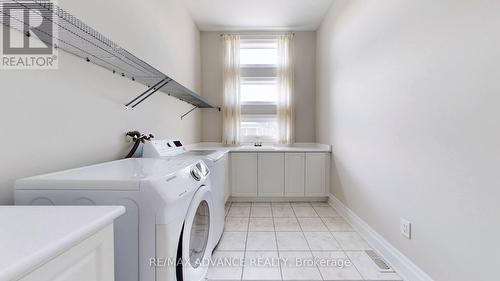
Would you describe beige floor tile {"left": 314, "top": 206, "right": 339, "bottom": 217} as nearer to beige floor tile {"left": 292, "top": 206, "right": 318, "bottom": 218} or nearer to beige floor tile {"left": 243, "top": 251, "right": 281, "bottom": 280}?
beige floor tile {"left": 292, "top": 206, "right": 318, "bottom": 218}

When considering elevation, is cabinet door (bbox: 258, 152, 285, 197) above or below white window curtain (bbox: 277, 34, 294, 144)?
below

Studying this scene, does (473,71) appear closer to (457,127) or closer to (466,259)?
(457,127)

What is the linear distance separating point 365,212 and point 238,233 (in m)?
1.31

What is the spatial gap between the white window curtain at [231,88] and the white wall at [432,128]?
193cm

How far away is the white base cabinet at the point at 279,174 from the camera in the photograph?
3539mm

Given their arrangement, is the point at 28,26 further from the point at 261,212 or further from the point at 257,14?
the point at 257,14

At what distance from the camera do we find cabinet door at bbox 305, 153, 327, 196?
139 inches

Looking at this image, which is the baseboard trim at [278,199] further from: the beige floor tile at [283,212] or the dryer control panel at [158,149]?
the dryer control panel at [158,149]

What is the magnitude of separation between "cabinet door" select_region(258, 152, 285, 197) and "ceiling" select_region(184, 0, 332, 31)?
205 centimetres

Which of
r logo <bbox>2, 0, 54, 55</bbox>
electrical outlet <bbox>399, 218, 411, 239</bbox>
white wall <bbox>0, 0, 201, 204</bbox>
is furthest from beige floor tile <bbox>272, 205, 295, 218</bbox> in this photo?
r logo <bbox>2, 0, 54, 55</bbox>

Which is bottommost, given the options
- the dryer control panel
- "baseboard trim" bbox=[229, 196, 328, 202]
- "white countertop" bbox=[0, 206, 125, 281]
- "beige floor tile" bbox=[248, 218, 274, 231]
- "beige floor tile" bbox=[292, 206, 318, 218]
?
"beige floor tile" bbox=[248, 218, 274, 231]

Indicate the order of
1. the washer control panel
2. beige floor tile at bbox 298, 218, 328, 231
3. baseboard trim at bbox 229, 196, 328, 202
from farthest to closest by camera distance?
baseboard trim at bbox 229, 196, 328, 202
beige floor tile at bbox 298, 218, 328, 231
the washer control panel

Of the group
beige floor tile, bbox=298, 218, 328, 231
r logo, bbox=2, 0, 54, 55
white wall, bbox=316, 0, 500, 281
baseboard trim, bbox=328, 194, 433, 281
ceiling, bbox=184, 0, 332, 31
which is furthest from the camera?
ceiling, bbox=184, 0, 332, 31

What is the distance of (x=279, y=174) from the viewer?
3.57 m
